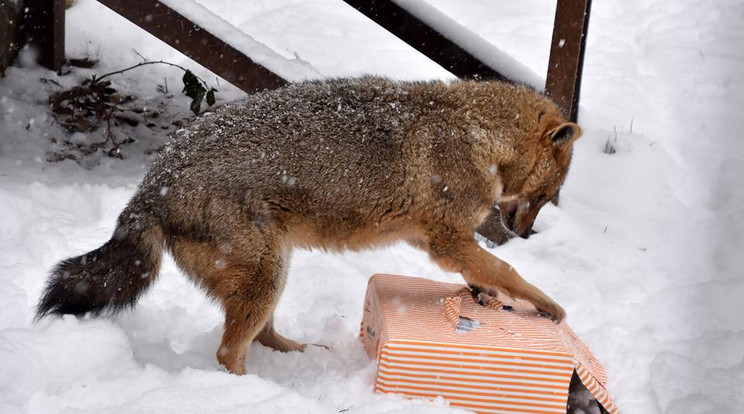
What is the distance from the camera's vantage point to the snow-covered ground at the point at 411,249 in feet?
12.1

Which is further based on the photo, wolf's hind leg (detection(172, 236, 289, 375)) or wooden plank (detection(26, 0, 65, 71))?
wooden plank (detection(26, 0, 65, 71))

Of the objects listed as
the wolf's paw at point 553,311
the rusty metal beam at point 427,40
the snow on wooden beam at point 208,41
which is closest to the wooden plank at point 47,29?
the snow on wooden beam at point 208,41

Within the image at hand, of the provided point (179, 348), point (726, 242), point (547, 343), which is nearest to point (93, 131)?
point (179, 348)

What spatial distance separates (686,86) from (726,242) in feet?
7.73

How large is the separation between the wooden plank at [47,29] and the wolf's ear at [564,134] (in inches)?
177

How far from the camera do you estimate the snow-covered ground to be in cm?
368

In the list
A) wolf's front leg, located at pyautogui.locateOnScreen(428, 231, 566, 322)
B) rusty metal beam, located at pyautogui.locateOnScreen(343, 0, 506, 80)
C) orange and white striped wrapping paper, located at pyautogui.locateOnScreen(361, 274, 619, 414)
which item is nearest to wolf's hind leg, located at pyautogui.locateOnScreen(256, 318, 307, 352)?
orange and white striped wrapping paper, located at pyautogui.locateOnScreen(361, 274, 619, 414)

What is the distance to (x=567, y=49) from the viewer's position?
596 centimetres

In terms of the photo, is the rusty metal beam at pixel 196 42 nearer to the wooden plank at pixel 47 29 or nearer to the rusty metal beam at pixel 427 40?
the rusty metal beam at pixel 427 40

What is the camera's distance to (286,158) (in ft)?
13.2

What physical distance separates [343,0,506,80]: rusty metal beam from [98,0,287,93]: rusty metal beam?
2.88 ft

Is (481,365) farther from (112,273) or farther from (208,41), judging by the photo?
(208,41)

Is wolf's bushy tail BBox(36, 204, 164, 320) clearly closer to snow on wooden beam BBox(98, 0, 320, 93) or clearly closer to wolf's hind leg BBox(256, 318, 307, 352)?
wolf's hind leg BBox(256, 318, 307, 352)

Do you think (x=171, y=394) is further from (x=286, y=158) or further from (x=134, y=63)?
(x=134, y=63)
